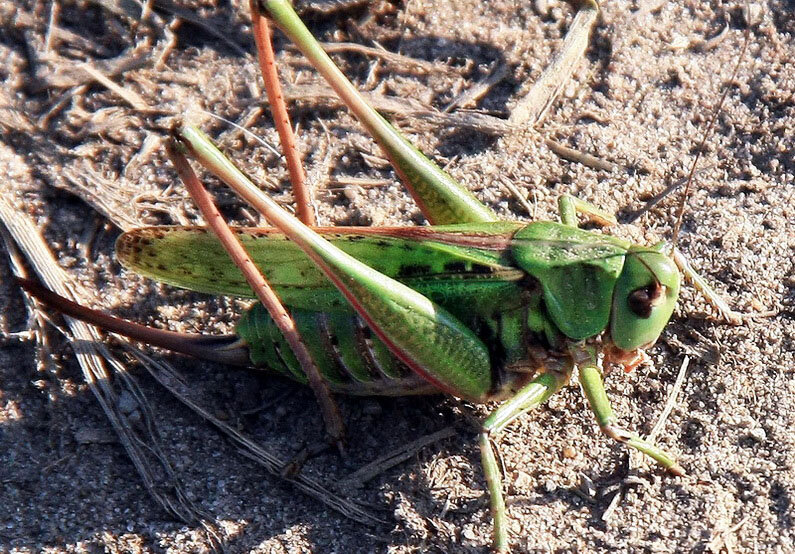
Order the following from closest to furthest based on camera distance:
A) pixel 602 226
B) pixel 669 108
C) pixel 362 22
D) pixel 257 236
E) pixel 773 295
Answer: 1. pixel 257 236
2. pixel 773 295
3. pixel 602 226
4. pixel 669 108
5. pixel 362 22

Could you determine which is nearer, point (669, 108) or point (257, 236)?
point (257, 236)

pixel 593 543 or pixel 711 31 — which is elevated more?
pixel 711 31

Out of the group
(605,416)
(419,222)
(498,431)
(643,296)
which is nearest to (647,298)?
A: (643,296)

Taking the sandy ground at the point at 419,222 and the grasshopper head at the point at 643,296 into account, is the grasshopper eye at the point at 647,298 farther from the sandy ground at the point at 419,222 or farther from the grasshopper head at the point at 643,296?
the sandy ground at the point at 419,222

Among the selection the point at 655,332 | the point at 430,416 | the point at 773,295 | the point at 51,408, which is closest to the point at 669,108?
the point at 773,295

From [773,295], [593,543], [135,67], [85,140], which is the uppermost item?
[135,67]

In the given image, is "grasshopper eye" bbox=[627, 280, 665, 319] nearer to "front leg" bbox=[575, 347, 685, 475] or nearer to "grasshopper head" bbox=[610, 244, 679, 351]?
"grasshopper head" bbox=[610, 244, 679, 351]

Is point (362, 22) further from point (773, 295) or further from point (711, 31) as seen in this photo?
point (773, 295)
